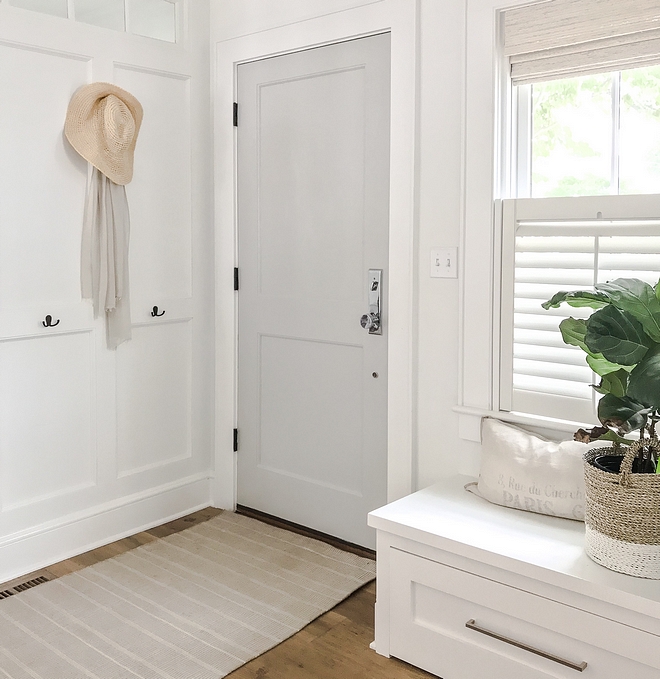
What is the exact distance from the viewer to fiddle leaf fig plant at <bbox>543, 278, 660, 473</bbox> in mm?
1605

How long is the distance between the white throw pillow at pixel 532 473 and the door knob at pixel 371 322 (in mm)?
638

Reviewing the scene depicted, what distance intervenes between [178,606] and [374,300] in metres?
1.27

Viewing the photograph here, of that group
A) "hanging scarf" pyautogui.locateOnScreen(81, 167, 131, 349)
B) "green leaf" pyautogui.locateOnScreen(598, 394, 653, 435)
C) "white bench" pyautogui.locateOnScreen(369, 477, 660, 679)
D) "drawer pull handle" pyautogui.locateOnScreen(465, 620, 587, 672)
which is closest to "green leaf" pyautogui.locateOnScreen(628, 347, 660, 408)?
"green leaf" pyautogui.locateOnScreen(598, 394, 653, 435)

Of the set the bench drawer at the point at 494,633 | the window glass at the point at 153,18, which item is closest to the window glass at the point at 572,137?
the bench drawer at the point at 494,633

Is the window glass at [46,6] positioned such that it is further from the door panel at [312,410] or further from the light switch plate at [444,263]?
the light switch plate at [444,263]

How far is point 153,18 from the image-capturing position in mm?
3049

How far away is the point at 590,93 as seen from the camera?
2.24 m

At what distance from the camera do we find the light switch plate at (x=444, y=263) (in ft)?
8.23

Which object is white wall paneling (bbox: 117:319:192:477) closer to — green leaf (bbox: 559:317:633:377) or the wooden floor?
the wooden floor

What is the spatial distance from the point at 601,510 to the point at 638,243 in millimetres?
778

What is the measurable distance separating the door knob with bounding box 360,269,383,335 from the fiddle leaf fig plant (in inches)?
38.6

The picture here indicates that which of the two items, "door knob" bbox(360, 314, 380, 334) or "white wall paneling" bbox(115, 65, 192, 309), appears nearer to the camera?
"door knob" bbox(360, 314, 380, 334)

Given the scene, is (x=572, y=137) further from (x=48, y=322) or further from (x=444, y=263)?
(x=48, y=322)

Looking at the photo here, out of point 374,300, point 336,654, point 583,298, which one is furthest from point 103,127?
point 336,654
